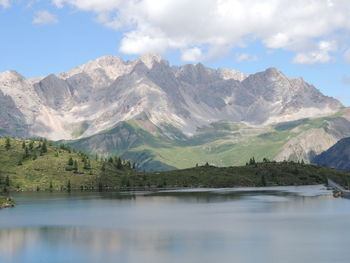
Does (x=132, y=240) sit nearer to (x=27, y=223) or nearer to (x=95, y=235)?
(x=95, y=235)

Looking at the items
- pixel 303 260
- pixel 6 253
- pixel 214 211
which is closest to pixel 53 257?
pixel 6 253

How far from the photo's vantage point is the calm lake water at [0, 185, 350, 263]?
101m

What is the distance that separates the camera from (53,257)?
101000 mm

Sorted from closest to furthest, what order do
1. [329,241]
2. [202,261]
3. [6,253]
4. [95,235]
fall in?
[202,261], [6,253], [329,241], [95,235]

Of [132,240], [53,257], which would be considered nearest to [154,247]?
[132,240]

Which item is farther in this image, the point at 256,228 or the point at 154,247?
the point at 256,228

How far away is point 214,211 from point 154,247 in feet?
270

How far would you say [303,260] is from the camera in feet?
317

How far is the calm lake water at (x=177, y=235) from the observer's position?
101 m

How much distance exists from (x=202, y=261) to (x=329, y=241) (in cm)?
3566

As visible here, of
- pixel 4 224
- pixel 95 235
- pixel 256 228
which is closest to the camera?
pixel 95 235

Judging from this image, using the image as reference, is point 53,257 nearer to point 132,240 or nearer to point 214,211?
point 132,240

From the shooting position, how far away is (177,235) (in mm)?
130000

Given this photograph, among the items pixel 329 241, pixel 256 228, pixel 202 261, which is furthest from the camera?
pixel 256 228
